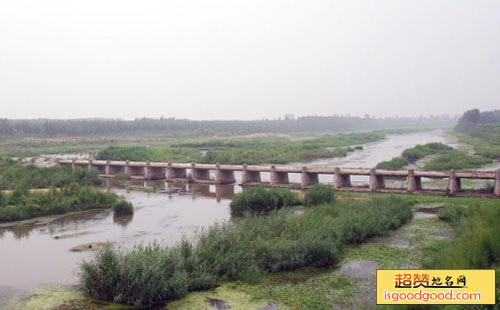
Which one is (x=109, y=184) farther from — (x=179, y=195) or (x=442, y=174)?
(x=442, y=174)

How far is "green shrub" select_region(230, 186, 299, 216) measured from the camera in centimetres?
2308

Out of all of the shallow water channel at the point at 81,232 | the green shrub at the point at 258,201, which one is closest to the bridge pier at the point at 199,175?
the shallow water channel at the point at 81,232

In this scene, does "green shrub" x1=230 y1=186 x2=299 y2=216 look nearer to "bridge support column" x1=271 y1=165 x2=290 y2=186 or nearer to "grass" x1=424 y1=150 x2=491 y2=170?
"bridge support column" x1=271 y1=165 x2=290 y2=186

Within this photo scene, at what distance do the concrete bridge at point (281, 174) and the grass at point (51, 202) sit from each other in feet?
31.5

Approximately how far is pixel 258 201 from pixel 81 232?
28.1 ft

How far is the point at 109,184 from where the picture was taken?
37.4 meters

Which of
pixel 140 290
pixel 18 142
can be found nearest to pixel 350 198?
pixel 140 290

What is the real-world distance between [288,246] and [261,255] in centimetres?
89

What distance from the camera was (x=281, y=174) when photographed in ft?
106

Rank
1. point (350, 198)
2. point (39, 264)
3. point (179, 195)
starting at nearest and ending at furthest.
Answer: point (39, 264) → point (350, 198) → point (179, 195)

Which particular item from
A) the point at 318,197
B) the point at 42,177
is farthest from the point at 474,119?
the point at 42,177

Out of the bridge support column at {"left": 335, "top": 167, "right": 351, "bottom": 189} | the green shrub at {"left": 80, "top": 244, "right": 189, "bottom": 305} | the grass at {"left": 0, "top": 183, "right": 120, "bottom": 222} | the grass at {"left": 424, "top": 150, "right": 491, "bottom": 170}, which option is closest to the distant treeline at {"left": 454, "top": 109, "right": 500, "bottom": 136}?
the grass at {"left": 424, "top": 150, "right": 491, "bottom": 170}

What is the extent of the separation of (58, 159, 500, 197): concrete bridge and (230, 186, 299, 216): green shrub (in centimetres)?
545

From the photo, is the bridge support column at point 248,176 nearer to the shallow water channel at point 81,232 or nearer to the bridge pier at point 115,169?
the shallow water channel at point 81,232
